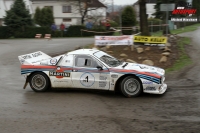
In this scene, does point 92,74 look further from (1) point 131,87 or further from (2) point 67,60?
(1) point 131,87

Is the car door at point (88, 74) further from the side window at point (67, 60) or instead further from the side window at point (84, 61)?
the side window at point (67, 60)

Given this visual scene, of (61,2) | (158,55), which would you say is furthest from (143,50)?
(61,2)

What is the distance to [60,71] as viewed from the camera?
10.2 metres

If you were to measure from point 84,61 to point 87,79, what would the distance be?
0.63 meters

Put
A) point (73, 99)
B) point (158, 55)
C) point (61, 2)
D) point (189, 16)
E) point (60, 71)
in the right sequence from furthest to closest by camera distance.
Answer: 1. point (61, 2)
2. point (189, 16)
3. point (158, 55)
4. point (60, 71)
5. point (73, 99)

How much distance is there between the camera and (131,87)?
943 cm

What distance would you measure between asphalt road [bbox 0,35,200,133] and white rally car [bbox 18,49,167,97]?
0.32 m

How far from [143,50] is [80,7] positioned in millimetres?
36865

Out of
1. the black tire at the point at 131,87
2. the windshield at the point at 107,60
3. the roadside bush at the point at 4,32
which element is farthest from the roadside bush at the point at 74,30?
the black tire at the point at 131,87

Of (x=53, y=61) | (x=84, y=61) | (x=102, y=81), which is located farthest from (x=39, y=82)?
(x=102, y=81)

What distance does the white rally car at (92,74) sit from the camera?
30.7 feet

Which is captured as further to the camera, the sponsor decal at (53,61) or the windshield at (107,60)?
the sponsor decal at (53,61)

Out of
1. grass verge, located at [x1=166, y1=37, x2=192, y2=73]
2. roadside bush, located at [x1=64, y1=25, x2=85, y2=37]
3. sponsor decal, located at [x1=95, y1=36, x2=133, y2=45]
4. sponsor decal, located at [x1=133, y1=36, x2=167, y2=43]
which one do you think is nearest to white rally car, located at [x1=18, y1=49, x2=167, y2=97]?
grass verge, located at [x1=166, y1=37, x2=192, y2=73]

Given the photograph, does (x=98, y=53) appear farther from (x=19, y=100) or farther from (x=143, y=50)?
(x=143, y=50)
